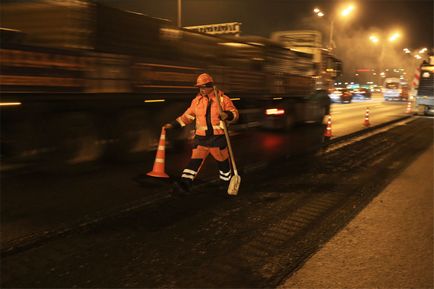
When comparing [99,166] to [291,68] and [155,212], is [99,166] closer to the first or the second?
[155,212]

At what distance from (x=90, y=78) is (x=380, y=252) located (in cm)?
575

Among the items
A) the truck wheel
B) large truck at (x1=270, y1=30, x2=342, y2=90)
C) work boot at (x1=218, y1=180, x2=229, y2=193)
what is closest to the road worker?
work boot at (x1=218, y1=180, x2=229, y2=193)

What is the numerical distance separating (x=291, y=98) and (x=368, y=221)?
11266 millimetres

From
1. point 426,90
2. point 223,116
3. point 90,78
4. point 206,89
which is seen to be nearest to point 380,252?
point 223,116

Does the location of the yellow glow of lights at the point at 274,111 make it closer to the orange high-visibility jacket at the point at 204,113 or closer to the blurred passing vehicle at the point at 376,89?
the orange high-visibility jacket at the point at 204,113

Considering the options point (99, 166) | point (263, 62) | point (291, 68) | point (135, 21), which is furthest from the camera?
point (291, 68)

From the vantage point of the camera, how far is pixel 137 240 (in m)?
4.69

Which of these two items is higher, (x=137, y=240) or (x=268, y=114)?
(x=268, y=114)

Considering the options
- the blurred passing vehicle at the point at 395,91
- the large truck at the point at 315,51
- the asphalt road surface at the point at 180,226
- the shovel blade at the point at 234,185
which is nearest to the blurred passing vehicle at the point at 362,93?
the blurred passing vehicle at the point at 395,91

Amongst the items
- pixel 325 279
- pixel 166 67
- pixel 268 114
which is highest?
pixel 166 67

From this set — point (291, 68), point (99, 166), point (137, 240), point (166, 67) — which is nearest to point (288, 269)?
point (137, 240)

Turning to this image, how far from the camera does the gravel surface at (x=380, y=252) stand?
12.4ft

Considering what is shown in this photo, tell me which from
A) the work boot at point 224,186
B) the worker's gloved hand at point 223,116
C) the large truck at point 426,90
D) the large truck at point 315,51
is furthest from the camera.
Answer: the large truck at point 426,90

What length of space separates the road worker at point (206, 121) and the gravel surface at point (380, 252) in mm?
2136
